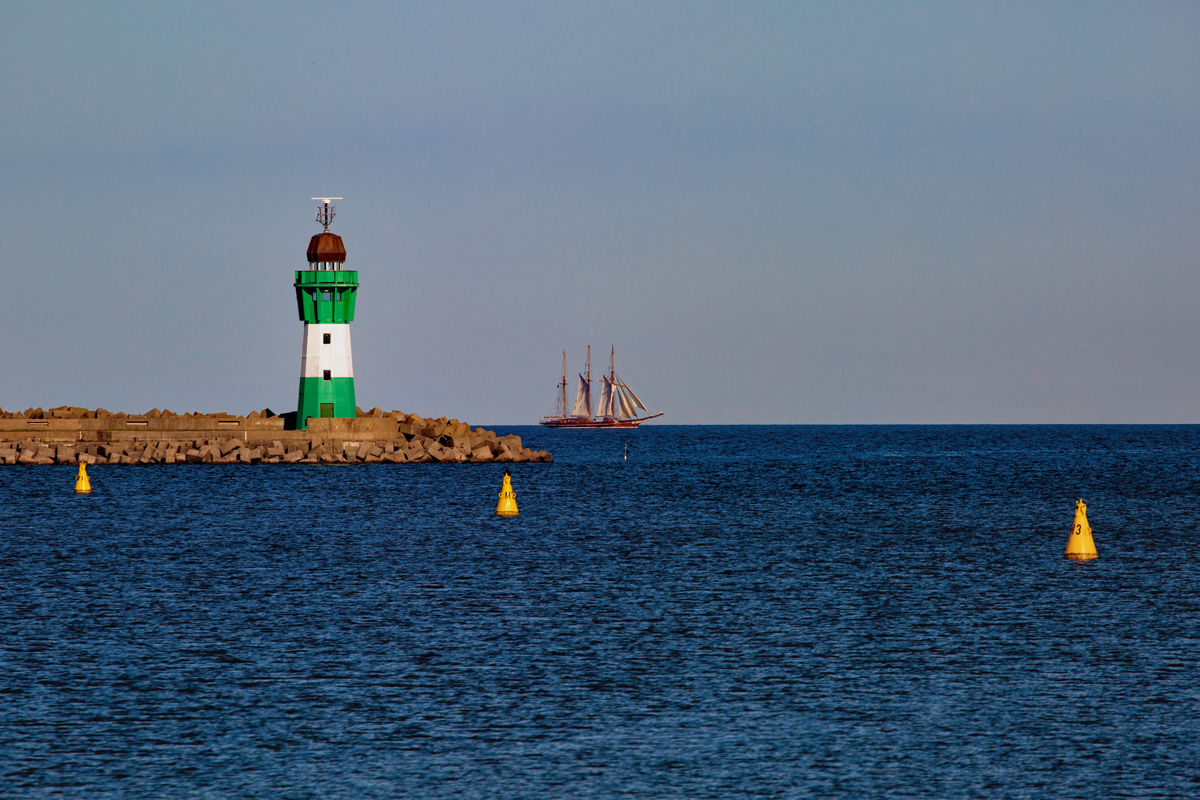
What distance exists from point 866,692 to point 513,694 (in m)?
4.53

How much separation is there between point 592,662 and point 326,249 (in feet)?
199

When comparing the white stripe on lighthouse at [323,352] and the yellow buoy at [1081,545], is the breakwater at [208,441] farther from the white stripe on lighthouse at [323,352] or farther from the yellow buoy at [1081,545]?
the yellow buoy at [1081,545]

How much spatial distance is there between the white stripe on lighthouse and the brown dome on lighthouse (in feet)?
12.8

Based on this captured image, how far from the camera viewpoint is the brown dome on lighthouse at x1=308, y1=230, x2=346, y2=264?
77312 millimetres

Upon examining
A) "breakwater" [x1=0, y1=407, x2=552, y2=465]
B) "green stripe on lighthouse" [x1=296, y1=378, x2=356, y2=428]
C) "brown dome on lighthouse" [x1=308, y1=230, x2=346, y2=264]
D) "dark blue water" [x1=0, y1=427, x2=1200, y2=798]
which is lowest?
"dark blue water" [x1=0, y1=427, x2=1200, y2=798]

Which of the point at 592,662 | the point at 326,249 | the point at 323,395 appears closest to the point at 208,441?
the point at 323,395

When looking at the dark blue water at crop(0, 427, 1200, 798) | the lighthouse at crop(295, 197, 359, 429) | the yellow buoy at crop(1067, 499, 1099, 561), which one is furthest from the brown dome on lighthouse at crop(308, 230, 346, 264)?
the yellow buoy at crop(1067, 499, 1099, 561)

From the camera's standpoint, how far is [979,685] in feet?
59.7

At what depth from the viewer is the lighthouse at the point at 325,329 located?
76062 mm

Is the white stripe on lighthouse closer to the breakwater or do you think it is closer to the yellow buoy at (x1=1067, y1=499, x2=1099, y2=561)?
the breakwater

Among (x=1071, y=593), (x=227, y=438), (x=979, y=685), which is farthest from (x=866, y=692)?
(x=227, y=438)

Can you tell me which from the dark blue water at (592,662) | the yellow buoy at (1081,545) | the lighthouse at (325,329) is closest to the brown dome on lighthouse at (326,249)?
the lighthouse at (325,329)

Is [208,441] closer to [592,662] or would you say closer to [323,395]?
[323,395]

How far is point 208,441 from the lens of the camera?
8050 centimetres
